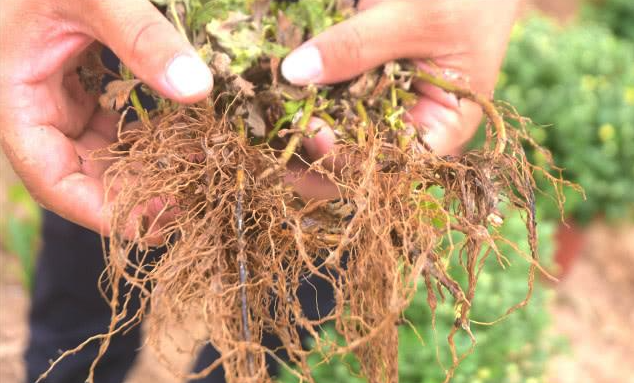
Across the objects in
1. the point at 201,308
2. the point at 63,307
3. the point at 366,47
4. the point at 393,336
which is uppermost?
the point at 366,47

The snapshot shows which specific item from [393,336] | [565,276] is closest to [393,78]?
[393,336]

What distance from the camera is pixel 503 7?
1.43 meters

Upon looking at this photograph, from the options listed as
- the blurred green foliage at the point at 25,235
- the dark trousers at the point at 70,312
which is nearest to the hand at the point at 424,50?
the dark trousers at the point at 70,312

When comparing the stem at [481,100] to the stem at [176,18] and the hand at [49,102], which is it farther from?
the hand at [49,102]

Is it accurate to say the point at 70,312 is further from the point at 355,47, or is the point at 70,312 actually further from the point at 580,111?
the point at 580,111

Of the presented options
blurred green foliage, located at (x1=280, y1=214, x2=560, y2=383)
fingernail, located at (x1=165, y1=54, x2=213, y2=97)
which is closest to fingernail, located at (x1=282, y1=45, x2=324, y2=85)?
fingernail, located at (x1=165, y1=54, x2=213, y2=97)

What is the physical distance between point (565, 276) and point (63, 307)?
2393 millimetres

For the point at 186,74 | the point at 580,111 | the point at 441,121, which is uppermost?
the point at 186,74

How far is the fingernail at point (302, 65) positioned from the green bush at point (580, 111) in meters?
1.89

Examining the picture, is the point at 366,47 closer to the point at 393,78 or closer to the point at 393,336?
the point at 393,78

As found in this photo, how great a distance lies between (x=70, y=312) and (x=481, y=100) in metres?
1.42

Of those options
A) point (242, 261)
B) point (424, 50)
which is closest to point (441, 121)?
point (424, 50)

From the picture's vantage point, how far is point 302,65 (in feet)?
3.92

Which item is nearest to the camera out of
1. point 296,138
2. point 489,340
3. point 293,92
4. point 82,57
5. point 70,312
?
point 296,138
